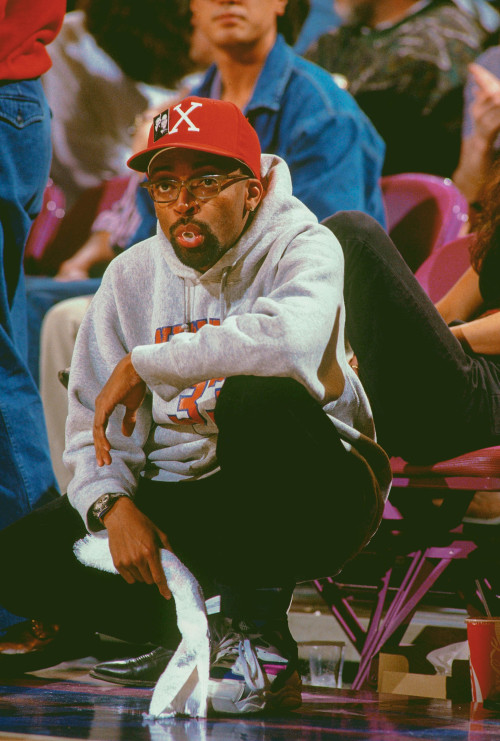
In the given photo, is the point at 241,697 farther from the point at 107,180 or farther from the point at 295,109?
the point at 107,180

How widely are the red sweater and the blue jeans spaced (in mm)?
34

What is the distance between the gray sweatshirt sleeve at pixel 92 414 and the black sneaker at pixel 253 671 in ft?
1.18

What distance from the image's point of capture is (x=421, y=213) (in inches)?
108

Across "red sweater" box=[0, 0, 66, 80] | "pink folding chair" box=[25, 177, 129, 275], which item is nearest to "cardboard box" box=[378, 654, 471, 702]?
"red sweater" box=[0, 0, 66, 80]

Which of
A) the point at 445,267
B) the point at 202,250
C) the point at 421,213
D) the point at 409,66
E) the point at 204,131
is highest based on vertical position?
the point at 409,66


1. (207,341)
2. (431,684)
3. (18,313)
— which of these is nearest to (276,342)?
(207,341)

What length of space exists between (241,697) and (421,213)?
1.83m

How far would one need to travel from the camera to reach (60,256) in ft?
12.4

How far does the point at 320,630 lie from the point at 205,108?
1534mm

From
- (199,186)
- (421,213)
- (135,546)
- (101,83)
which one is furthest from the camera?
(101,83)

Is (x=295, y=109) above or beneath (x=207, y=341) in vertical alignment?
above

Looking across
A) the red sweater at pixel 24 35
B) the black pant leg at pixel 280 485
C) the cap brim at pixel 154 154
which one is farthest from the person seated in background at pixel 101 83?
the black pant leg at pixel 280 485

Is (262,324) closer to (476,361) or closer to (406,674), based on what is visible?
(476,361)

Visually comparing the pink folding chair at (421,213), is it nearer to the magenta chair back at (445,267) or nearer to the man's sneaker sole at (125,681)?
the magenta chair back at (445,267)
